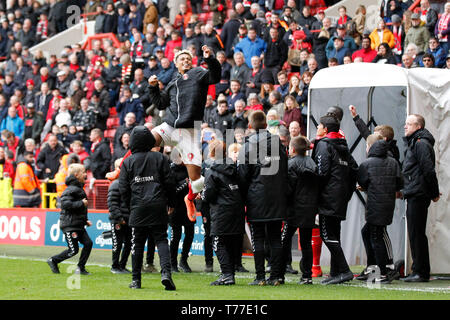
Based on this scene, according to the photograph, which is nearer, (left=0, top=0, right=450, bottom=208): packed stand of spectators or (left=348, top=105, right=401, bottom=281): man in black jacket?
(left=348, top=105, right=401, bottom=281): man in black jacket

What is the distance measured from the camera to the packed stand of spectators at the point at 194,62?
17.2 metres

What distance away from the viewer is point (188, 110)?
37.4 feet

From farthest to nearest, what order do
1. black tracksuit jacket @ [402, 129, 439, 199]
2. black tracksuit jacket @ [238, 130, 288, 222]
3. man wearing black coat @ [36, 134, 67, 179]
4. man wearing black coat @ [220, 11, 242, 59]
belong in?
man wearing black coat @ [220, 11, 242, 59], man wearing black coat @ [36, 134, 67, 179], black tracksuit jacket @ [402, 129, 439, 199], black tracksuit jacket @ [238, 130, 288, 222]

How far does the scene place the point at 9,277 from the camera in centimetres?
1121

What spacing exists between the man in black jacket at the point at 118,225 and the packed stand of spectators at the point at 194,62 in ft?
8.91

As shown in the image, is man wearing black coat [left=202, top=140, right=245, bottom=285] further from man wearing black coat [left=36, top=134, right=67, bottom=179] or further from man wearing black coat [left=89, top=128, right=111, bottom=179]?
man wearing black coat [left=36, top=134, right=67, bottom=179]

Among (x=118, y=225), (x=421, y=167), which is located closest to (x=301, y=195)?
(x=421, y=167)

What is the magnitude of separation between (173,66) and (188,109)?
9.66 meters

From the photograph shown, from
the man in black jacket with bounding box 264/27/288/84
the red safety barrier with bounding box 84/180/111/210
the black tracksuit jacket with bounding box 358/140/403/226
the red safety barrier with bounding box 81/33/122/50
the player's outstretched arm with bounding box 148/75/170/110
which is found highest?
the red safety barrier with bounding box 81/33/122/50

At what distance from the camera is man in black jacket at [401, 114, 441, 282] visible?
1066 centimetres

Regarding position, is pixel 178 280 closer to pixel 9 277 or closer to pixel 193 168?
pixel 193 168

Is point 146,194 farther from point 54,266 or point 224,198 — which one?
point 54,266

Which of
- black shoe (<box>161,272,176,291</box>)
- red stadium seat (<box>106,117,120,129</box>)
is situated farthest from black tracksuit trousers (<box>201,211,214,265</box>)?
red stadium seat (<box>106,117,120,129</box>)

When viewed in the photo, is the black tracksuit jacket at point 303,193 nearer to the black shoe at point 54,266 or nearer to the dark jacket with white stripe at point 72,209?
the dark jacket with white stripe at point 72,209
